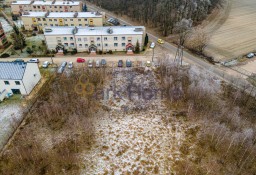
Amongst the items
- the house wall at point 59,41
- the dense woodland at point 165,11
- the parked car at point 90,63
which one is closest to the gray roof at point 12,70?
the parked car at point 90,63

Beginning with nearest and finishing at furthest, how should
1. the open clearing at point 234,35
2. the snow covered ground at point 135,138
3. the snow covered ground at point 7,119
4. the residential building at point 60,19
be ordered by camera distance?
the snow covered ground at point 135,138
the snow covered ground at point 7,119
the open clearing at point 234,35
the residential building at point 60,19

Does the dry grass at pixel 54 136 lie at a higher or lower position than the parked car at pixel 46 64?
lower

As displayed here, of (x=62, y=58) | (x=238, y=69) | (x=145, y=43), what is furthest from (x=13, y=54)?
(x=238, y=69)

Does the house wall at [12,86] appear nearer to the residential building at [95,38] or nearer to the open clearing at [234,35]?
the residential building at [95,38]

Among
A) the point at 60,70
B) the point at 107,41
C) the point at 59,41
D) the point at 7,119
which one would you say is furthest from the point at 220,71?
the point at 7,119

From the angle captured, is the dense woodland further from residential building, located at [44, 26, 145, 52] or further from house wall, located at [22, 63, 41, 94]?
house wall, located at [22, 63, 41, 94]

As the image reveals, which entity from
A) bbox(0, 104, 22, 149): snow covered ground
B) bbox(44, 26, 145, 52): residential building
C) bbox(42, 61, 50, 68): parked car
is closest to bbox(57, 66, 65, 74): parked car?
bbox(42, 61, 50, 68): parked car

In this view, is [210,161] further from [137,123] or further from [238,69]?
[238,69]
